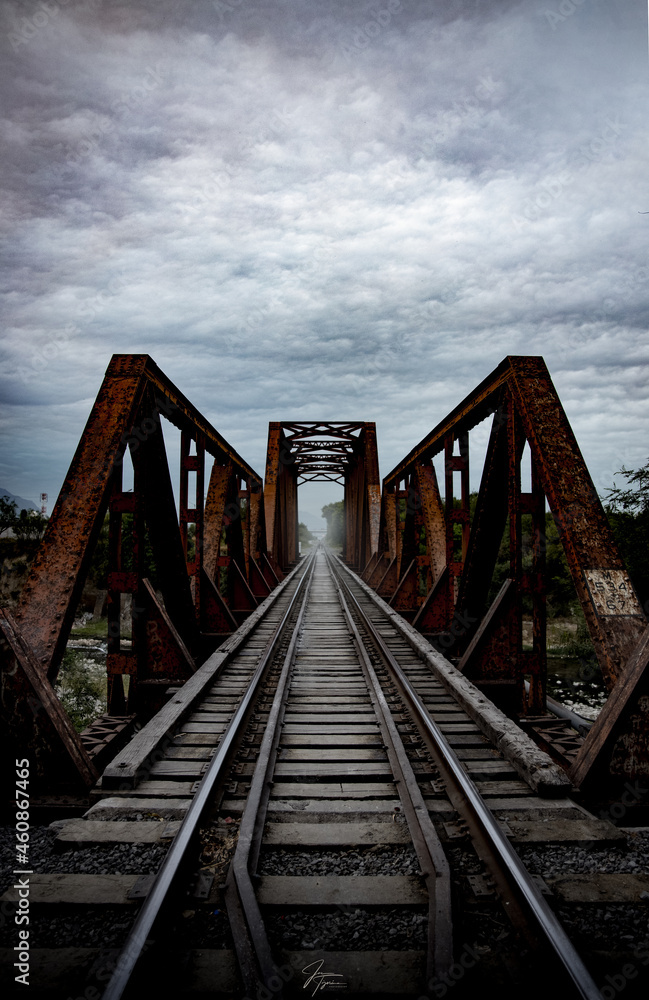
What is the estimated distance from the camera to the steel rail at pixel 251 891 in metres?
1.78

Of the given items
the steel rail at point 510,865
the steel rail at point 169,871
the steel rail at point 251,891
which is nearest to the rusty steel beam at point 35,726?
the steel rail at point 169,871

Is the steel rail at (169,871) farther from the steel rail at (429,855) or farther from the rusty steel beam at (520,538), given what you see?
the rusty steel beam at (520,538)

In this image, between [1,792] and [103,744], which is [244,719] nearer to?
[103,744]

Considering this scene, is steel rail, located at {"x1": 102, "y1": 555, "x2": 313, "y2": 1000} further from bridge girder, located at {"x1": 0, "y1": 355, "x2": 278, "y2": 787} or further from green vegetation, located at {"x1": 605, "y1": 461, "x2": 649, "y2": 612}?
green vegetation, located at {"x1": 605, "y1": 461, "x2": 649, "y2": 612}

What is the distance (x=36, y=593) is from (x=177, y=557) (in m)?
2.27

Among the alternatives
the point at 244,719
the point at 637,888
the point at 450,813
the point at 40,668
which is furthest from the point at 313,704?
the point at 637,888

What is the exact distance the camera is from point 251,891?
2143mm

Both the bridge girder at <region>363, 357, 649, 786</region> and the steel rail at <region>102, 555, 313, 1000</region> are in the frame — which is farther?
the bridge girder at <region>363, 357, 649, 786</region>

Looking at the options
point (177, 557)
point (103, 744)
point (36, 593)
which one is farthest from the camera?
point (177, 557)

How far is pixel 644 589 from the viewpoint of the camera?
10.1 meters

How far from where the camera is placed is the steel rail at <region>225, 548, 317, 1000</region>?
1782mm

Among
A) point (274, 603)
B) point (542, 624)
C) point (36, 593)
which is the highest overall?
point (36, 593)

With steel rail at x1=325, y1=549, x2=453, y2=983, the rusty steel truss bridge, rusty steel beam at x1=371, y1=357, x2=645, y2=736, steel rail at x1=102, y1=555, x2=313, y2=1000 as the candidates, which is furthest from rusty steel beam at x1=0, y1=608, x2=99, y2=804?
rusty steel beam at x1=371, y1=357, x2=645, y2=736
